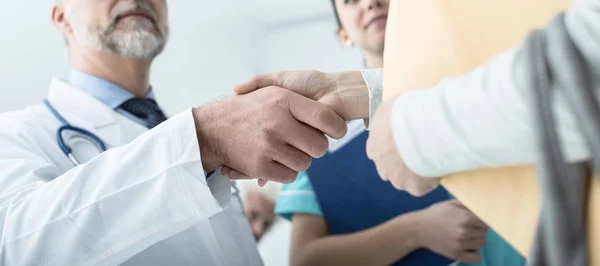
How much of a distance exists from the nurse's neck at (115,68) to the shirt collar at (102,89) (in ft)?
0.10

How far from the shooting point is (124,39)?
1.14 m

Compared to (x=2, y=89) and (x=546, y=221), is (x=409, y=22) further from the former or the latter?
(x=2, y=89)

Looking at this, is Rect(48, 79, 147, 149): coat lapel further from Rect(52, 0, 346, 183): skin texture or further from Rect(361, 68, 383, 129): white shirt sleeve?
Rect(361, 68, 383, 129): white shirt sleeve


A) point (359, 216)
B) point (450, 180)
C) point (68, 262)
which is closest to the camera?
point (450, 180)

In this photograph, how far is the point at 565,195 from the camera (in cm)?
33

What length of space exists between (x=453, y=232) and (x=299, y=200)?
0.33 m

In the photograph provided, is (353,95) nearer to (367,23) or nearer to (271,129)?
(271,129)

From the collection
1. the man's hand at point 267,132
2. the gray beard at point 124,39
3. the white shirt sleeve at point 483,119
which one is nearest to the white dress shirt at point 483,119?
the white shirt sleeve at point 483,119

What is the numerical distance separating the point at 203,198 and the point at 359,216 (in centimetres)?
46

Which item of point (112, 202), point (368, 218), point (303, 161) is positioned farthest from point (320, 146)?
Answer: point (368, 218)

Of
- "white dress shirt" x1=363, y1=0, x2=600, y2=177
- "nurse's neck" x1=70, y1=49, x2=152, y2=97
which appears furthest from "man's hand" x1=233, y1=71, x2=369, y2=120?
"nurse's neck" x1=70, y1=49, x2=152, y2=97

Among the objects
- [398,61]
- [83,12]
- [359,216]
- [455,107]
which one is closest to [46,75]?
[83,12]

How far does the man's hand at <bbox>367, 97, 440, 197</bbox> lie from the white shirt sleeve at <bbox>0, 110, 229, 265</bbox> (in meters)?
0.27

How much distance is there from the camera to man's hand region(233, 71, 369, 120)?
724mm
